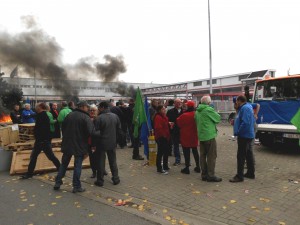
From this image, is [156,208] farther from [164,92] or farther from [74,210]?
[164,92]

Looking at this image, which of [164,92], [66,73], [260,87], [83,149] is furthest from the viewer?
[164,92]

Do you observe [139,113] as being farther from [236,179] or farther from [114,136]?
[236,179]

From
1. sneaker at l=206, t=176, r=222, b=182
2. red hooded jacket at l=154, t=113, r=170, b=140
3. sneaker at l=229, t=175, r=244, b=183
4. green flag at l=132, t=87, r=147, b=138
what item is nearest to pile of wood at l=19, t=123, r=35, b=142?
green flag at l=132, t=87, r=147, b=138

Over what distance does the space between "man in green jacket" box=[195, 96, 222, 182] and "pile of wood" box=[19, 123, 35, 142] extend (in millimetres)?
5290

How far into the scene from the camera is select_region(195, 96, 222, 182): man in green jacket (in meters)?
5.96

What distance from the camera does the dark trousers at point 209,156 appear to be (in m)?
5.97

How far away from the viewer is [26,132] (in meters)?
8.57

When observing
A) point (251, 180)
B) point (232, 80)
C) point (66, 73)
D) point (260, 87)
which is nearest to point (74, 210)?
point (251, 180)

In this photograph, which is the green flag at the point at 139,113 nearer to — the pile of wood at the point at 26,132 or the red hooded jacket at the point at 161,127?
the red hooded jacket at the point at 161,127

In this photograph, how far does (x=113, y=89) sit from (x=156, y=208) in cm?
4232

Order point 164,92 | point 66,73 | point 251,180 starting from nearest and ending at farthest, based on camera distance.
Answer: point 251,180 → point 66,73 → point 164,92

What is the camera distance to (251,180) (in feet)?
19.6

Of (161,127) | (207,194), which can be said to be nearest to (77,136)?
(161,127)

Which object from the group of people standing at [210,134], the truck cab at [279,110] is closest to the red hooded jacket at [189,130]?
the group of people standing at [210,134]
